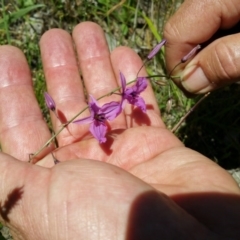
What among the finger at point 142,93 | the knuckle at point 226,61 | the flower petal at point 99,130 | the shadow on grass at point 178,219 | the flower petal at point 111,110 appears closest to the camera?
the shadow on grass at point 178,219

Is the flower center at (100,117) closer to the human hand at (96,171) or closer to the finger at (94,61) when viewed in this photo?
the human hand at (96,171)

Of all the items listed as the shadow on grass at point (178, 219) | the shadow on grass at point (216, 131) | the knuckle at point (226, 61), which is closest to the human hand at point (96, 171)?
the shadow on grass at point (178, 219)

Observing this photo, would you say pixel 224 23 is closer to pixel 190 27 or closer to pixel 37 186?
pixel 190 27

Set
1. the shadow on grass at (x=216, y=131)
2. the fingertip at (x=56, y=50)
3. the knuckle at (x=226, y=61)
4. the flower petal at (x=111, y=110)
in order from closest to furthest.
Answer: the knuckle at (x=226, y=61)
the flower petal at (x=111, y=110)
the fingertip at (x=56, y=50)
the shadow on grass at (x=216, y=131)

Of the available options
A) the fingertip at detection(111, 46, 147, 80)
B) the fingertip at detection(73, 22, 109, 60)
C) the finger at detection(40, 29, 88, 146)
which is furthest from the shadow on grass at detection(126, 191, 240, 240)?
the fingertip at detection(73, 22, 109, 60)

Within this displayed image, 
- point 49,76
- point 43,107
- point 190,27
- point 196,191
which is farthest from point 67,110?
point 196,191

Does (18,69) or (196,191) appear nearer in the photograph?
(196,191)
